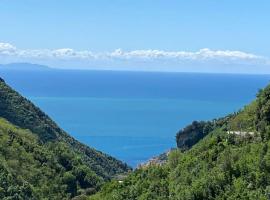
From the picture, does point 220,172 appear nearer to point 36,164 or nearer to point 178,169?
point 178,169

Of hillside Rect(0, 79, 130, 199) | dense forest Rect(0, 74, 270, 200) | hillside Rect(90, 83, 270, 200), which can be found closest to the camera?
hillside Rect(90, 83, 270, 200)

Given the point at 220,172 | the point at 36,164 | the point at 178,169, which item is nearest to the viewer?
the point at 220,172

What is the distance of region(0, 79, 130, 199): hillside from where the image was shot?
65.3 meters

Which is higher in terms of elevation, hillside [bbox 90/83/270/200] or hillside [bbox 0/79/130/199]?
hillside [bbox 90/83/270/200]

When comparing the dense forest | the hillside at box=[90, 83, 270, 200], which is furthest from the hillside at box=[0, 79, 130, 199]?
the hillside at box=[90, 83, 270, 200]

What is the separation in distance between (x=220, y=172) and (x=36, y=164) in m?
44.7

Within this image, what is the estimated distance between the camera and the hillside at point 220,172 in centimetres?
3177

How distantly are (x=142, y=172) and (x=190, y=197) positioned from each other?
12679mm

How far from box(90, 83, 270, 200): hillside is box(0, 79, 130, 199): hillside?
2087 centimetres

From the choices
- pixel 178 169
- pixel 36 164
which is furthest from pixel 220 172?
pixel 36 164

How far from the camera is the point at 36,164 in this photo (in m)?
74.4

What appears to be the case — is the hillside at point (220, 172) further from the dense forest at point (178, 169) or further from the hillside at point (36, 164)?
the hillside at point (36, 164)

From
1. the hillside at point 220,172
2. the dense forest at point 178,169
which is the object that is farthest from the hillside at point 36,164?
the hillside at point 220,172

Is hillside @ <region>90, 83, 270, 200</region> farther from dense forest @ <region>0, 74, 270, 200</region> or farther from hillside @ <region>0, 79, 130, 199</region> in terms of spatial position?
hillside @ <region>0, 79, 130, 199</region>
